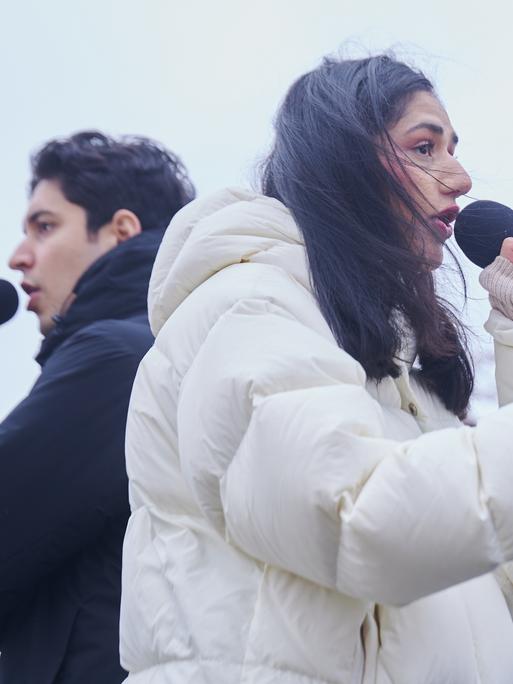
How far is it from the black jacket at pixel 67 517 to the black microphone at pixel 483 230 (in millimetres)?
768

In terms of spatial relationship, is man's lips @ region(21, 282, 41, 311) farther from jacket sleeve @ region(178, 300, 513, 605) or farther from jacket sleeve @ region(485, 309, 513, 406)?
jacket sleeve @ region(178, 300, 513, 605)

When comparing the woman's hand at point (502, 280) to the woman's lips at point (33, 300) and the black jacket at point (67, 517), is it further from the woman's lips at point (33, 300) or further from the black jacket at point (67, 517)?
the woman's lips at point (33, 300)

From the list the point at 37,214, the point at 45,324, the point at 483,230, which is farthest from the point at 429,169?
the point at 37,214

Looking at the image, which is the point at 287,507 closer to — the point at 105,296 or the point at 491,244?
the point at 491,244

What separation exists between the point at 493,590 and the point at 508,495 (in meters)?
0.39

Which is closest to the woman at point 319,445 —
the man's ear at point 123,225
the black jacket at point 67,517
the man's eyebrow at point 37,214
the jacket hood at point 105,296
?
the black jacket at point 67,517

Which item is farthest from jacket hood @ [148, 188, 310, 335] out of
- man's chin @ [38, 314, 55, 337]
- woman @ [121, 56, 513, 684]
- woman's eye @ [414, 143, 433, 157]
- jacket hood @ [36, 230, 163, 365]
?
man's chin @ [38, 314, 55, 337]

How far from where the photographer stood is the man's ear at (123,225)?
3445 millimetres

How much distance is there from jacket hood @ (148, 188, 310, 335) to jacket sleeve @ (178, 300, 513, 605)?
31 cm

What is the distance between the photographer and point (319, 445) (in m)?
1.75

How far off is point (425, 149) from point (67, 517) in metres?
1.01

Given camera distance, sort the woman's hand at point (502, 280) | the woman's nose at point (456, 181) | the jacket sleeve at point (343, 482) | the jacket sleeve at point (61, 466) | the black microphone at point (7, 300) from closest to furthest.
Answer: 1. the jacket sleeve at point (343, 482)
2. the woman's hand at point (502, 280)
3. the woman's nose at point (456, 181)
4. the jacket sleeve at point (61, 466)
5. the black microphone at point (7, 300)

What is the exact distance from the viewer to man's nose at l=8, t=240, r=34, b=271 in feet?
11.3

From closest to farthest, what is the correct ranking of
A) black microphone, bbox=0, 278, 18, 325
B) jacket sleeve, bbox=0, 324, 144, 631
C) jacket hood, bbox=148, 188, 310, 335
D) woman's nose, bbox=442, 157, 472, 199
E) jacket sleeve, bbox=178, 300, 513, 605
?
jacket sleeve, bbox=178, 300, 513, 605, jacket hood, bbox=148, 188, 310, 335, woman's nose, bbox=442, 157, 472, 199, jacket sleeve, bbox=0, 324, 144, 631, black microphone, bbox=0, 278, 18, 325
